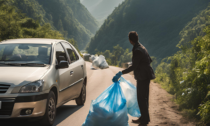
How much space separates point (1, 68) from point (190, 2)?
166742mm

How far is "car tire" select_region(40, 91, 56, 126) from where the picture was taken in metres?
4.50

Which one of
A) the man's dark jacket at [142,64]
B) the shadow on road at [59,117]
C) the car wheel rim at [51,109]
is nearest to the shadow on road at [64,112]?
the shadow on road at [59,117]

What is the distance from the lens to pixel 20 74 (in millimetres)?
4305

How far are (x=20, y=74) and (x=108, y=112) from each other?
5.66 feet

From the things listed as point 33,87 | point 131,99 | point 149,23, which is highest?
point 149,23

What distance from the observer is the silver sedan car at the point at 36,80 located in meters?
4.04

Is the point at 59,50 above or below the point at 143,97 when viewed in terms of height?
above

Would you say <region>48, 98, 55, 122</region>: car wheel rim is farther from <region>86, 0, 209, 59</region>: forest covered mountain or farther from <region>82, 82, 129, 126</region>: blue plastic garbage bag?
<region>86, 0, 209, 59</region>: forest covered mountain

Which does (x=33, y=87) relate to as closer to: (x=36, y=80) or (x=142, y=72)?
(x=36, y=80)

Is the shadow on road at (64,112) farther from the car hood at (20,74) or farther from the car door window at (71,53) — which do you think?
the car door window at (71,53)

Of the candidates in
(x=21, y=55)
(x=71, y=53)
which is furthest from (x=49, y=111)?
(x=71, y=53)

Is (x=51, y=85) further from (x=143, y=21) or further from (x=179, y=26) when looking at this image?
(x=143, y=21)

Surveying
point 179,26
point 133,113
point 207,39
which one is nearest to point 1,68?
point 133,113

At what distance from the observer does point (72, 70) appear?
5.96 m
